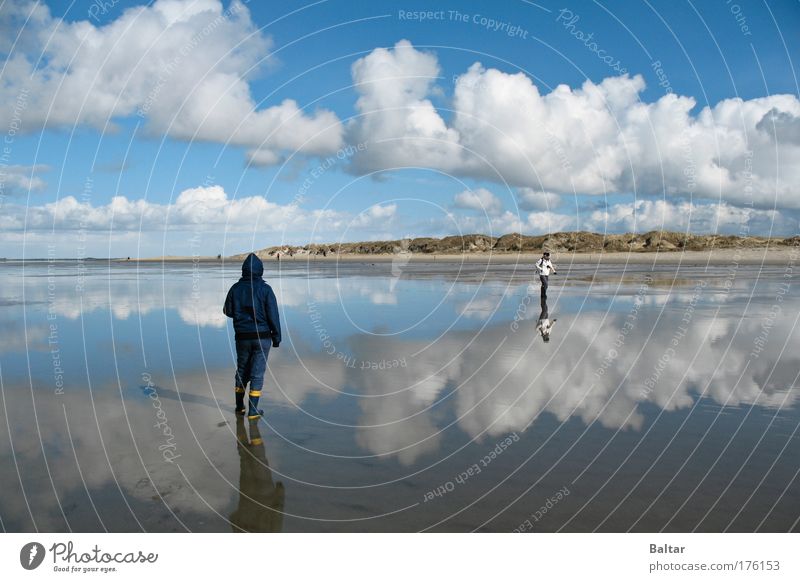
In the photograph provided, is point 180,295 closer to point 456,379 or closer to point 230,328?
point 230,328

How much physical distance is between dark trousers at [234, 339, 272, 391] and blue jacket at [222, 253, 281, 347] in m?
0.11

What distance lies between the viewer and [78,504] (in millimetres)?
5930

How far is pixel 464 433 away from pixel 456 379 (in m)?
3.23

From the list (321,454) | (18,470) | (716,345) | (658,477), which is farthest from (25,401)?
(716,345)

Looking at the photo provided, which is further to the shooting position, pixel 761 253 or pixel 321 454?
pixel 761 253

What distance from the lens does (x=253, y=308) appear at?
30.2ft
